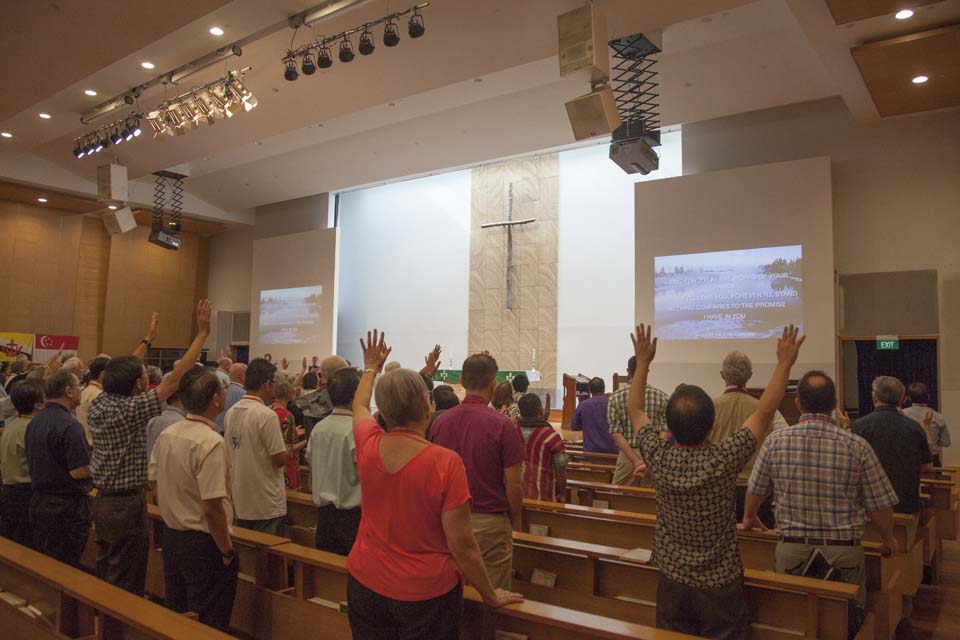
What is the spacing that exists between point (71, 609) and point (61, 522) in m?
1.21

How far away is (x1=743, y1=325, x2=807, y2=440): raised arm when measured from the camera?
81.4 inches

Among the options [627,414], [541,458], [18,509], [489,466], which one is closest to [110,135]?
[18,509]

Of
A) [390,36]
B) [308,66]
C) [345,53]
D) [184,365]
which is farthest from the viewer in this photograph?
[308,66]

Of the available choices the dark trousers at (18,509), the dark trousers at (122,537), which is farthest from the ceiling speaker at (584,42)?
the dark trousers at (18,509)

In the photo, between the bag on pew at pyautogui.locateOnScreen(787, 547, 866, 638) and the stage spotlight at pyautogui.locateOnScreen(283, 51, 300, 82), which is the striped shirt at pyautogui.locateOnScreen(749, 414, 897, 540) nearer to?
the bag on pew at pyautogui.locateOnScreen(787, 547, 866, 638)

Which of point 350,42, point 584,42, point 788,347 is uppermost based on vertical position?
point 350,42

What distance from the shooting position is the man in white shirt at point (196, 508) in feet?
8.50

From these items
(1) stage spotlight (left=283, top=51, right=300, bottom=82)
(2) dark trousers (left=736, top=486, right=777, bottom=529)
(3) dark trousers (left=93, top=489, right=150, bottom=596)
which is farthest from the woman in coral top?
(1) stage spotlight (left=283, top=51, right=300, bottom=82)

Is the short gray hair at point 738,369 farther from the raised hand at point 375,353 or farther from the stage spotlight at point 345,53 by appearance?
the stage spotlight at point 345,53

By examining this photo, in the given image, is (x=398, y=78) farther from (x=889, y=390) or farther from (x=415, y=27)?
(x=889, y=390)

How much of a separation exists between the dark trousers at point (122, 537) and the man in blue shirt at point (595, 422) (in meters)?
3.23

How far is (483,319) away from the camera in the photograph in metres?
13.1

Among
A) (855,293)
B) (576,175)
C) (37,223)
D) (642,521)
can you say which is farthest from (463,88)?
(37,223)

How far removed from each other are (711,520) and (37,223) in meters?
16.1
